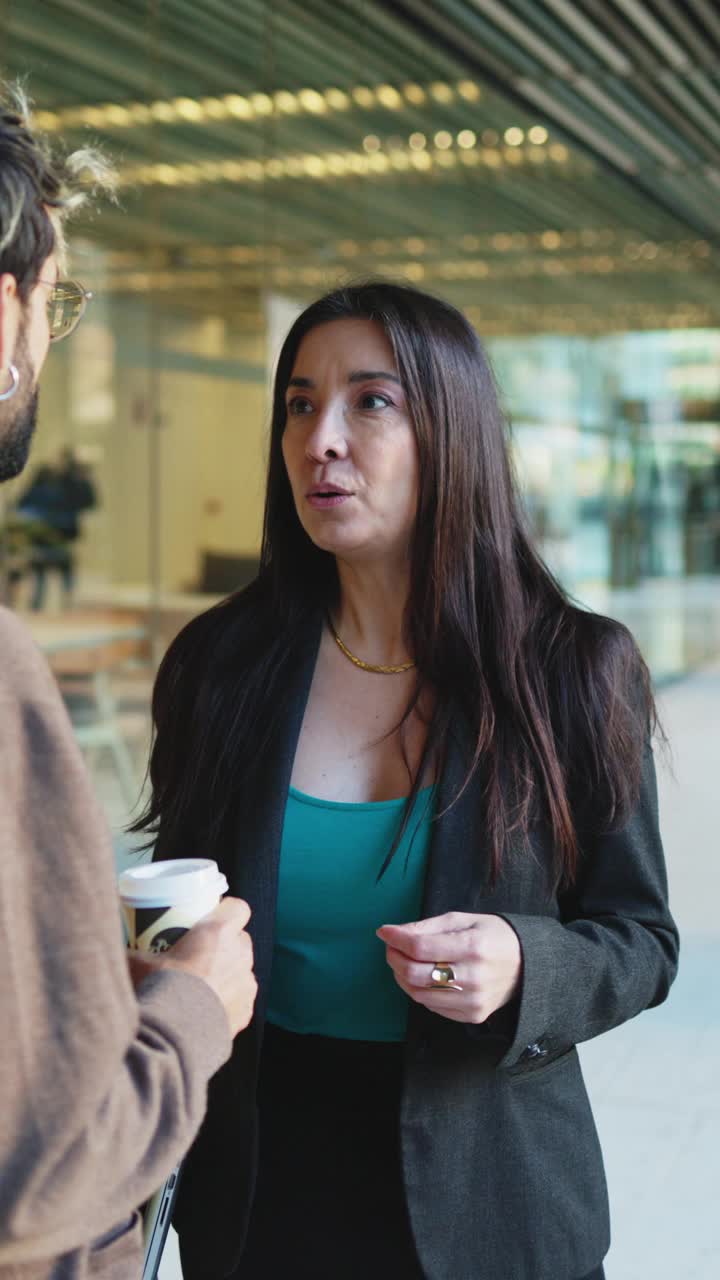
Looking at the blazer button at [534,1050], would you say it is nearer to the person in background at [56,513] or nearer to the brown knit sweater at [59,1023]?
the brown knit sweater at [59,1023]

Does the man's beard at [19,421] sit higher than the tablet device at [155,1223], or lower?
higher

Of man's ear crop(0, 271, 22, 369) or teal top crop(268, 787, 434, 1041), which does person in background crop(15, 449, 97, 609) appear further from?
man's ear crop(0, 271, 22, 369)

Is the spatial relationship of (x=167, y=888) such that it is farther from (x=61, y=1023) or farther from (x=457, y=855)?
(x=457, y=855)

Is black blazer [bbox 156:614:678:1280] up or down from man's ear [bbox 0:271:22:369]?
down

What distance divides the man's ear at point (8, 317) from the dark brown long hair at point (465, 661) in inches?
28.3

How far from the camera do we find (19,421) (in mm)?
1020

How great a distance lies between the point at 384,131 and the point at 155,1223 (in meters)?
7.87

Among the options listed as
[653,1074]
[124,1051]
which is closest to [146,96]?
[653,1074]

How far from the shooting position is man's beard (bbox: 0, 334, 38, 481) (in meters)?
1.00

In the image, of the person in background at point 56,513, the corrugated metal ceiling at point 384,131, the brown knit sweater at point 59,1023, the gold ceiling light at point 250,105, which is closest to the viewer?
the brown knit sweater at point 59,1023

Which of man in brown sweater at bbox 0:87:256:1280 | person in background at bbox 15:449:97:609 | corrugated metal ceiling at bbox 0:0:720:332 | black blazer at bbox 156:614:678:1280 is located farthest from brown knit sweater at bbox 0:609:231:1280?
person in background at bbox 15:449:97:609

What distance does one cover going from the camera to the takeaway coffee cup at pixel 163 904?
1.12 meters

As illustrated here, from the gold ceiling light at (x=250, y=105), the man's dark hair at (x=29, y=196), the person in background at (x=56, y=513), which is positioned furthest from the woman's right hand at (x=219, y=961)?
the person in background at (x=56, y=513)

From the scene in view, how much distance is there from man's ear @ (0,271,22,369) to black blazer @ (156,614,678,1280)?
714mm
